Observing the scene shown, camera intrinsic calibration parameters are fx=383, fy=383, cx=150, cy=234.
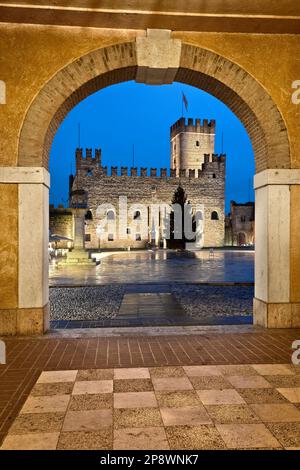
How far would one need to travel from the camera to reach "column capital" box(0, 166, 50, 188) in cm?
475

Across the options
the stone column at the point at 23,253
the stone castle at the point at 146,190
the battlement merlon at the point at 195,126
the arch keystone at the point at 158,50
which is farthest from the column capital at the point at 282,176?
the battlement merlon at the point at 195,126

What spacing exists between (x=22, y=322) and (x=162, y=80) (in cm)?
377

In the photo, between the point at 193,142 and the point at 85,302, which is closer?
the point at 85,302

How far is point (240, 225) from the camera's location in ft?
139

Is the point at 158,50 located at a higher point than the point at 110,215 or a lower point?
higher

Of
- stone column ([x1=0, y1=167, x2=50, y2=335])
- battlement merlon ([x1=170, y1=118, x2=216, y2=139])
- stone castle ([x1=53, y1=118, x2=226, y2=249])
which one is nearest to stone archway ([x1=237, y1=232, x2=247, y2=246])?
stone castle ([x1=53, y1=118, x2=226, y2=249])

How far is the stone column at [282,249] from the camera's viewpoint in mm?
5066

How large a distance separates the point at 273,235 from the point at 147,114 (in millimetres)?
180207

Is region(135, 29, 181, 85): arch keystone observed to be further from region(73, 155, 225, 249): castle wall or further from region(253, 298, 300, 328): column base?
region(73, 155, 225, 249): castle wall

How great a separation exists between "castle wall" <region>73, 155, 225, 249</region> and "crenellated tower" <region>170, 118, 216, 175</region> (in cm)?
539

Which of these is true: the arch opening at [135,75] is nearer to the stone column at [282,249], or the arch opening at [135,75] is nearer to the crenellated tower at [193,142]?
the stone column at [282,249]

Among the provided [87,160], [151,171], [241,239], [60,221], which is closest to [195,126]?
[151,171]

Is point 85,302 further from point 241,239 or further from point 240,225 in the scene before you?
point 241,239
